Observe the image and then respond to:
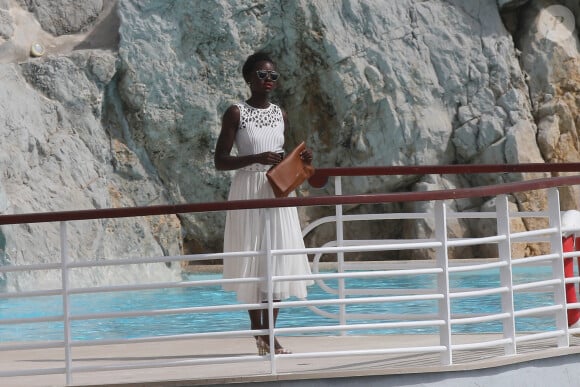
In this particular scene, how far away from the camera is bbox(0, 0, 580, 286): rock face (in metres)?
19.4

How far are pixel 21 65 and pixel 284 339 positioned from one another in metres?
12.9

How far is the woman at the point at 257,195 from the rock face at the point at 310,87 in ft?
42.8

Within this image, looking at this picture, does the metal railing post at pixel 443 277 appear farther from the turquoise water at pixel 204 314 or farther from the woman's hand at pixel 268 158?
the turquoise water at pixel 204 314

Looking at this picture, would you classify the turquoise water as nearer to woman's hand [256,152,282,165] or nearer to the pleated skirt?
the pleated skirt

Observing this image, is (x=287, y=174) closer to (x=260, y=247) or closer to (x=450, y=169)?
(x=260, y=247)

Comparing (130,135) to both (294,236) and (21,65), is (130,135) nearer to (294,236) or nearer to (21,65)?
(21,65)

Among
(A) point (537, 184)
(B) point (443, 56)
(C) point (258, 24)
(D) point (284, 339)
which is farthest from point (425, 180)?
(A) point (537, 184)

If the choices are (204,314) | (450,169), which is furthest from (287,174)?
(204,314)

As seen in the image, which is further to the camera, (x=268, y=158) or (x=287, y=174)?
(x=268, y=158)

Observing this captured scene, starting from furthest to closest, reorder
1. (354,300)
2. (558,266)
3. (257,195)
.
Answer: (257,195)
(558,266)
(354,300)

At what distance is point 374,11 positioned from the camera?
2058cm

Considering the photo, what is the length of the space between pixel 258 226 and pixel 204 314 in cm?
645

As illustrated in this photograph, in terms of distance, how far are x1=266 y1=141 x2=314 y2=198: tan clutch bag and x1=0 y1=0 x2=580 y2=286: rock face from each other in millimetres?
13274

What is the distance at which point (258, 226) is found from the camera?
585cm
